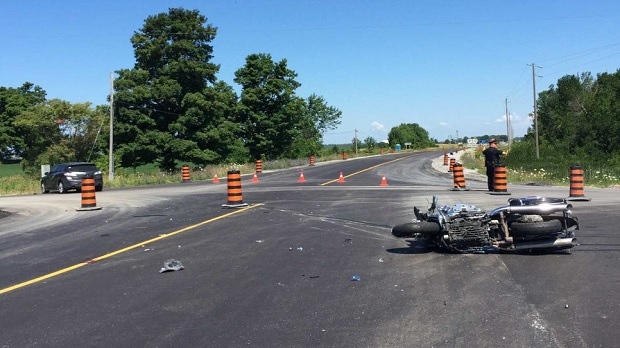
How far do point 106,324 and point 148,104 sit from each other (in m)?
46.8

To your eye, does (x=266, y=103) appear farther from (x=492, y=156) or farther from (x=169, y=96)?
(x=492, y=156)

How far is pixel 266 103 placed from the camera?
63344 mm

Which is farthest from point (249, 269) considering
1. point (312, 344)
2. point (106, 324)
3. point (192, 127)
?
point (192, 127)

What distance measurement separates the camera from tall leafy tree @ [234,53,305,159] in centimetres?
6247

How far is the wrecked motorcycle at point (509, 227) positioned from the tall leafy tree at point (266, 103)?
2112 inches

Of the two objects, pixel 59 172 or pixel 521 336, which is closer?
pixel 521 336

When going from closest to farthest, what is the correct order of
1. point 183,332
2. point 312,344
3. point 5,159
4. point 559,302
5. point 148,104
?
point 312,344
point 183,332
point 559,302
point 148,104
point 5,159

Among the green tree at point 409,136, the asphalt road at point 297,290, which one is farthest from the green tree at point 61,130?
the green tree at point 409,136

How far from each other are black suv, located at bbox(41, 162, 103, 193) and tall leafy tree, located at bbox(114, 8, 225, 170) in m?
18.5

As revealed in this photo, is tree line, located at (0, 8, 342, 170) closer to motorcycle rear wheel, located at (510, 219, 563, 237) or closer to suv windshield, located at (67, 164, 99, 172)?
suv windshield, located at (67, 164, 99, 172)

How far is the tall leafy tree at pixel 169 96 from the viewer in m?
49.5

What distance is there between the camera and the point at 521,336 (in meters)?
5.27

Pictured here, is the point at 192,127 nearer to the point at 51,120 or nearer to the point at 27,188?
the point at 51,120

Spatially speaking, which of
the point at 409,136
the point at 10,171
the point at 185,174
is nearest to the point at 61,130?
the point at 185,174
